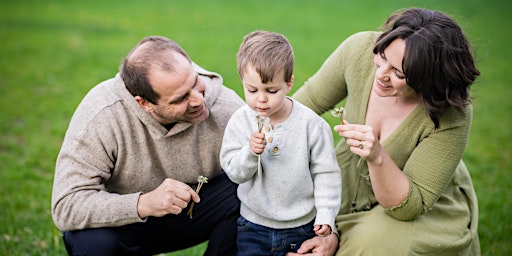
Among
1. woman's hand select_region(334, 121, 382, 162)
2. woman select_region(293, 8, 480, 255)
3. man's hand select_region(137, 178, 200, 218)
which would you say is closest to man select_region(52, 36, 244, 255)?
man's hand select_region(137, 178, 200, 218)

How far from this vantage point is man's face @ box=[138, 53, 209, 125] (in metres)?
2.91

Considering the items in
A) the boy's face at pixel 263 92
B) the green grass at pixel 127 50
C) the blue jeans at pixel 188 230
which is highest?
the boy's face at pixel 263 92

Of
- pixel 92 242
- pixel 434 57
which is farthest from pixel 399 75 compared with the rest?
pixel 92 242

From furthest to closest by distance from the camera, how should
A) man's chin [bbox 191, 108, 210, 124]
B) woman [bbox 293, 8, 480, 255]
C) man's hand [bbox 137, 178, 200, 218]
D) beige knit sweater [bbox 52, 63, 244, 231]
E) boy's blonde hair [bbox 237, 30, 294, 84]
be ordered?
man's chin [bbox 191, 108, 210, 124] → beige knit sweater [bbox 52, 63, 244, 231] → man's hand [bbox 137, 178, 200, 218] → woman [bbox 293, 8, 480, 255] → boy's blonde hair [bbox 237, 30, 294, 84]

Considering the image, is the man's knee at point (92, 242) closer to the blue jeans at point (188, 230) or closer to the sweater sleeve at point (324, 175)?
the blue jeans at point (188, 230)

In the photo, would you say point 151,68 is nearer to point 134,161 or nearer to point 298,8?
point 134,161

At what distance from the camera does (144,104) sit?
304 cm

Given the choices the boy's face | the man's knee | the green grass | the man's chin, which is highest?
the boy's face

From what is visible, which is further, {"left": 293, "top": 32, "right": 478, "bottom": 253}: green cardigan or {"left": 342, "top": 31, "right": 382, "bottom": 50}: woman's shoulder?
{"left": 342, "top": 31, "right": 382, "bottom": 50}: woman's shoulder

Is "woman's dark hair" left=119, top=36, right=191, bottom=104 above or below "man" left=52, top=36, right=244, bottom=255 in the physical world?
above

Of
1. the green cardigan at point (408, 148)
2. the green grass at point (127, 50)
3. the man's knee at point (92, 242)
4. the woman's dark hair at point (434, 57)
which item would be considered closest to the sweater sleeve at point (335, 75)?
the green cardigan at point (408, 148)

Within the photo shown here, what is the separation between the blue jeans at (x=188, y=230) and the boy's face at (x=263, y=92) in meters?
0.91

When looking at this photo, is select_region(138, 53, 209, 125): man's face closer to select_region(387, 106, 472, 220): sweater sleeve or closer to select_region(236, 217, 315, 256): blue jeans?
select_region(236, 217, 315, 256): blue jeans

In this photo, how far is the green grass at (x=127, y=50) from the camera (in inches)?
182
